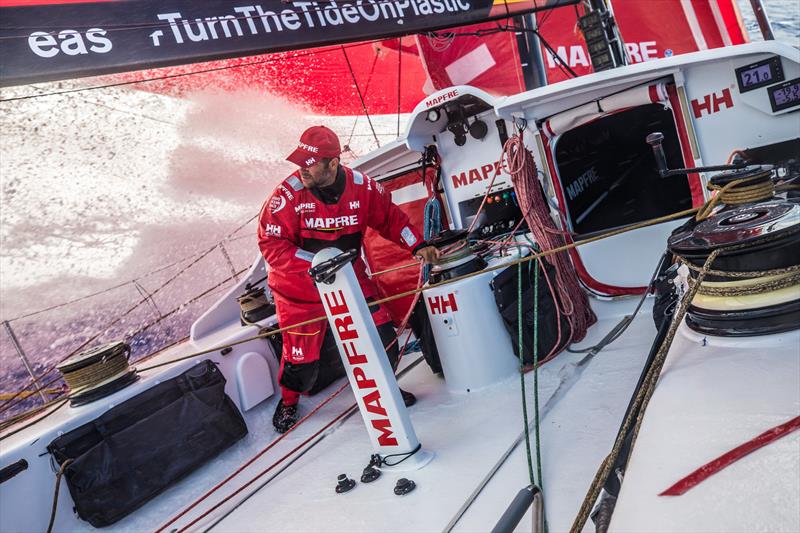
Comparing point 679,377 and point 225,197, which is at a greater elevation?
point 225,197

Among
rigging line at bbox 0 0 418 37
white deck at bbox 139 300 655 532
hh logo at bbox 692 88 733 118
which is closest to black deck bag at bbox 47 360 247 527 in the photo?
white deck at bbox 139 300 655 532

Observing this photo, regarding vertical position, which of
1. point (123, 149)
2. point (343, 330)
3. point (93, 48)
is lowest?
point (343, 330)

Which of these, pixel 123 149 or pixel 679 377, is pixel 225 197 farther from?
pixel 679 377

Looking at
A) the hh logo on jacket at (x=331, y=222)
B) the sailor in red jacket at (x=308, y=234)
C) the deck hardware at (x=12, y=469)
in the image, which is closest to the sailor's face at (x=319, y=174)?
the sailor in red jacket at (x=308, y=234)

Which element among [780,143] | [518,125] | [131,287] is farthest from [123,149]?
[780,143]

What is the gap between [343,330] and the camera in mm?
1974

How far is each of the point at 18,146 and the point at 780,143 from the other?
1980 centimetres

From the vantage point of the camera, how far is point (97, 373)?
2.55 metres

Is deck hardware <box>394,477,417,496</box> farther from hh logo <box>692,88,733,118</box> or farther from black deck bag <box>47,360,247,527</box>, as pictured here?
hh logo <box>692,88,733,118</box>

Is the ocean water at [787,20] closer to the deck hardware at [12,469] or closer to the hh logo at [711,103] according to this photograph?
the hh logo at [711,103]

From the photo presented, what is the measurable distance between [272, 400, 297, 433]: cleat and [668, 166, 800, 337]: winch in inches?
83.8

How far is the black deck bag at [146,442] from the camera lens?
7.43ft

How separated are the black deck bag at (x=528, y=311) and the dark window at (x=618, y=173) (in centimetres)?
106

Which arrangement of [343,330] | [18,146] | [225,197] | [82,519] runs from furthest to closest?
[225,197] < [18,146] < [82,519] < [343,330]
